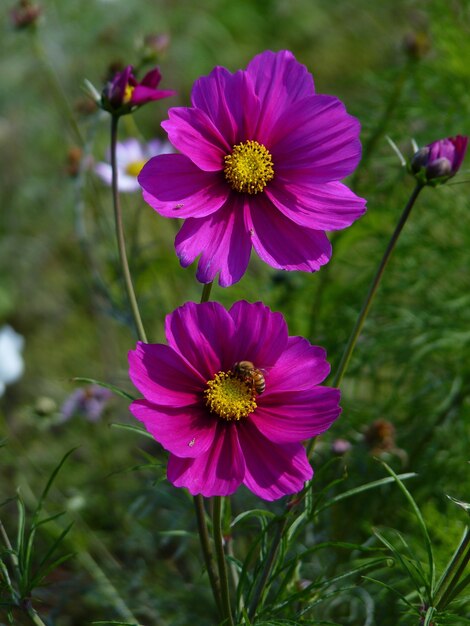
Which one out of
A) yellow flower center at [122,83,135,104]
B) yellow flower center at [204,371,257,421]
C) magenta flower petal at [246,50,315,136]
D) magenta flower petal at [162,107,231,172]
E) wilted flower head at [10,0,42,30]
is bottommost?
yellow flower center at [204,371,257,421]

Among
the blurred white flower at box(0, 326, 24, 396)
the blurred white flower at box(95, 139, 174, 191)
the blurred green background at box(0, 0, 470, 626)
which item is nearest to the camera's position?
the blurred green background at box(0, 0, 470, 626)

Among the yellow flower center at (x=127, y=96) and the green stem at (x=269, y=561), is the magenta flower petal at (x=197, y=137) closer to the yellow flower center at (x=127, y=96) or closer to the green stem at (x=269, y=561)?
the yellow flower center at (x=127, y=96)

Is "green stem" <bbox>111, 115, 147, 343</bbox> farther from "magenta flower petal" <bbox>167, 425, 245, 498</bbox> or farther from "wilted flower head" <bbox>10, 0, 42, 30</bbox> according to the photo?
"wilted flower head" <bbox>10, 0, 42, 30</bbox>

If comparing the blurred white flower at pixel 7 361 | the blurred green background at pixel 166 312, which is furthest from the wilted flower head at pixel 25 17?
the blurred white flower at pixel 7 361

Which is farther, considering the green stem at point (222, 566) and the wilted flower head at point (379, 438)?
the wilted flower head at point (379, 438)

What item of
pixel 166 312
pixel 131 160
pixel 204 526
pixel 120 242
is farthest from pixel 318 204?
pixel 131 160

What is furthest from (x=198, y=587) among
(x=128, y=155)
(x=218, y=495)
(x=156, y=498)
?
(x=128, y=155)

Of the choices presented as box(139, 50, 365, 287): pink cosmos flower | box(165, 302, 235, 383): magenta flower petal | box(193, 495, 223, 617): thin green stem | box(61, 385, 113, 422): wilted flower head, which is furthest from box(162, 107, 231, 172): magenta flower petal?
box(61, 385, 113, 422): wilted flower head
